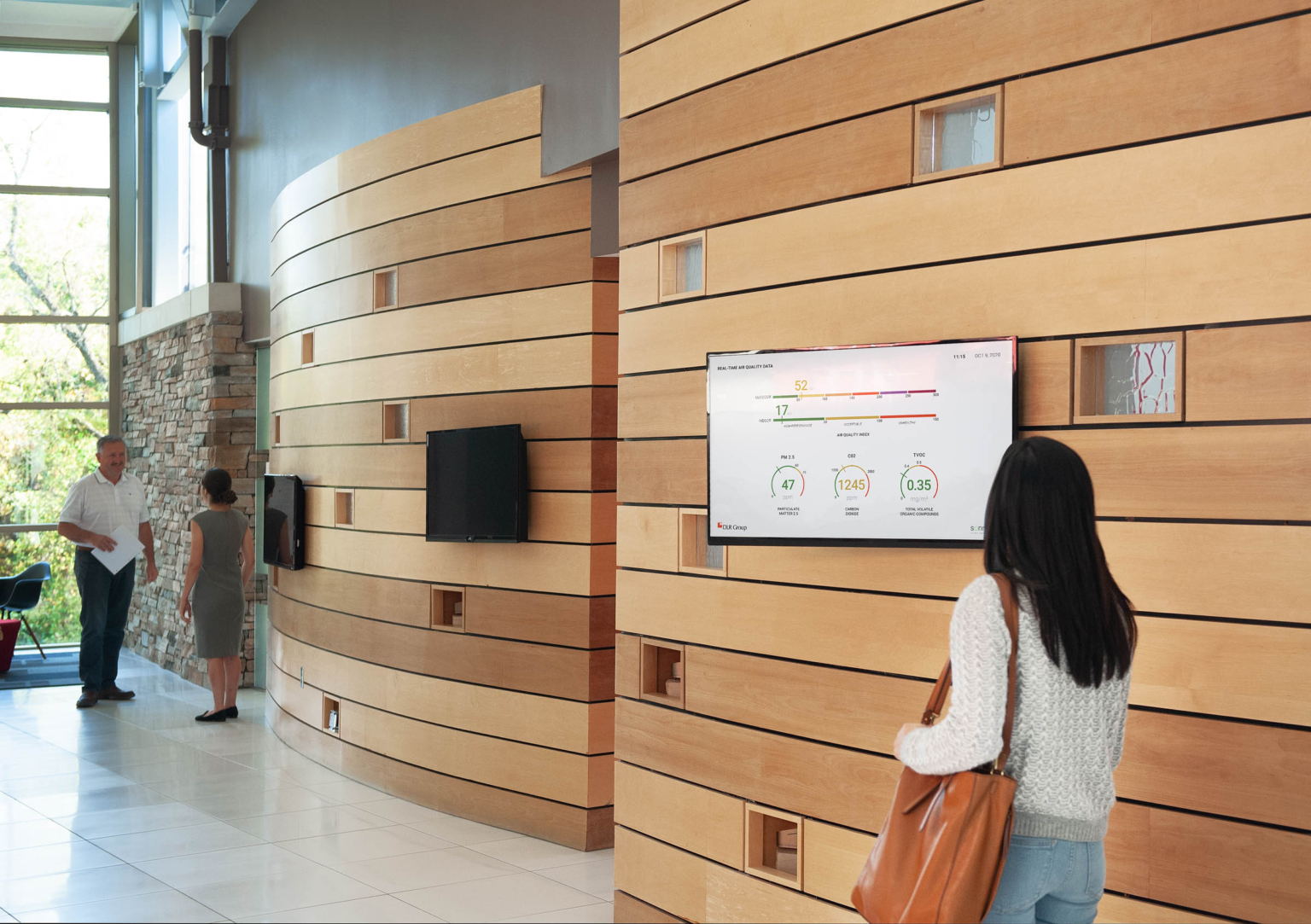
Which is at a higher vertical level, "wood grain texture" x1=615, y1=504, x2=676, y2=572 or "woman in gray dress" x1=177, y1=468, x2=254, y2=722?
"wood grain texture" x1=615, y1=504, x2=676, y2=572

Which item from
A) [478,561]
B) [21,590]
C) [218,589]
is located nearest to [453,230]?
[478,561]

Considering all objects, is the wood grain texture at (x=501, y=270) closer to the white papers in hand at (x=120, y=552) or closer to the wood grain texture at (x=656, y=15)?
the wood grain texture at (x=656, y=15)

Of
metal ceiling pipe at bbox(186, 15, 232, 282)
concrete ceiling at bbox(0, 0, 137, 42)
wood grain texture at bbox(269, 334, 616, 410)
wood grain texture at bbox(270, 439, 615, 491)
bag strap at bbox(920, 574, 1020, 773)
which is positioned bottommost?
bag strap at bbox(920, 574, 1020, 773)

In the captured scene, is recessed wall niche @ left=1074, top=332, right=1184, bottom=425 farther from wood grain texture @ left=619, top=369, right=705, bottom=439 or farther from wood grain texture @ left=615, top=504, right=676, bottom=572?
wood grain texture @ left=615, top=504, right=676, bottom=572

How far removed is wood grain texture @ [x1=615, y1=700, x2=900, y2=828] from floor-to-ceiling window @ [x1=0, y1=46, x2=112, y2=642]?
952cm

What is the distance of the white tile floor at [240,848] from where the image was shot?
4.38 m

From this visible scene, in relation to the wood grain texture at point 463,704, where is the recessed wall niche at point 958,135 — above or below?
above

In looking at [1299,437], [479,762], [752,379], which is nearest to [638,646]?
[752,379]

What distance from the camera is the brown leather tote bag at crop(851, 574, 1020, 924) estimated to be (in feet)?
6.99

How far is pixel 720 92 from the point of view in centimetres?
386

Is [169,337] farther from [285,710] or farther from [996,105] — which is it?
[996,105]

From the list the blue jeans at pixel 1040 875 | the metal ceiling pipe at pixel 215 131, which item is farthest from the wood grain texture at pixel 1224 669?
the metal ceiling pipe at pixel 215 131

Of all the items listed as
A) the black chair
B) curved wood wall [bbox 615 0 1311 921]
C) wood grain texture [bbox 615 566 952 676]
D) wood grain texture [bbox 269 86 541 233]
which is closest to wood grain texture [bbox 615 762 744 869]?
curved wood wall [bbox 615 0 1311 921]

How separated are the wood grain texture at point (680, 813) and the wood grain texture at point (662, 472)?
3.01 ft
